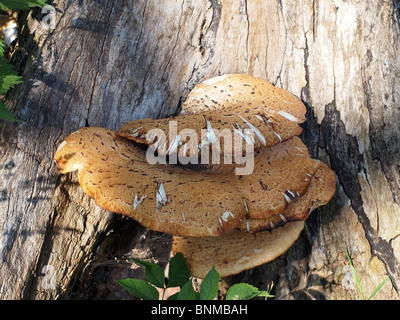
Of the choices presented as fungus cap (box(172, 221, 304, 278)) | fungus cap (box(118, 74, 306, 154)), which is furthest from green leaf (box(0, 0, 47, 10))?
fungus cap (box(172, 221, 304, 278))

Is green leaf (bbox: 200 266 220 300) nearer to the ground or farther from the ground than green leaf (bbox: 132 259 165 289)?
farther from the ground

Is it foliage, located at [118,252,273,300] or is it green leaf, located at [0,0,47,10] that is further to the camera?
green leaf, located at [0,0,47,10]

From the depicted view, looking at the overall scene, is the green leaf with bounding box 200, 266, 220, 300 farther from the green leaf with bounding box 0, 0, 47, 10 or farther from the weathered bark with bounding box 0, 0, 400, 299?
the green leaf with bounding box 0, 0, 47, 10

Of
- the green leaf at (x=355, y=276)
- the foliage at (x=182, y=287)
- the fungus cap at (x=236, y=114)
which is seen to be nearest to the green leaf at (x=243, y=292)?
the foliage at (x=182, y=287)

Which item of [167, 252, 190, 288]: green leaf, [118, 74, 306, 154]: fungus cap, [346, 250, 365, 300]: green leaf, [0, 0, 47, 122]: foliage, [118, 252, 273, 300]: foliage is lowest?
[346, 250, 365, 300]: green leaf

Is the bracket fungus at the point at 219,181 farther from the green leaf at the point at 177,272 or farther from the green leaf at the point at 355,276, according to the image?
the green leaf at the point at 355,276

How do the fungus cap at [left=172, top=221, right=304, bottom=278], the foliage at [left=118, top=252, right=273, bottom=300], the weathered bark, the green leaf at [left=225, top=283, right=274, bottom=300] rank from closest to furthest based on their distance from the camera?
the foliage at [left=118, top=252, right=273, bottom=300] < the green leaf at [left=225, top=283, right=274, bottom=300] < the fungus cap at [left=172, top=221, right=304, bottom=278] < the weathered bark
